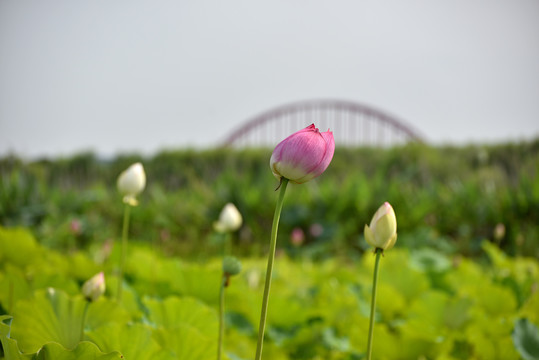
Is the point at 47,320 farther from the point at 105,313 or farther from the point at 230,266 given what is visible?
the point at 230,266

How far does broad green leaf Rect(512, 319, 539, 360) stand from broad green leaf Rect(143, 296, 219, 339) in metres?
0.29

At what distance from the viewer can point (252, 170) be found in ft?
15.9

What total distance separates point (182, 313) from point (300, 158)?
0.77 ft

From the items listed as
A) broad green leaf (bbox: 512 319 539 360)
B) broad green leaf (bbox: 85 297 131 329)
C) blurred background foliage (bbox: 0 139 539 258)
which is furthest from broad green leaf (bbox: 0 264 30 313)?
blurred background foliage (bbox: 0 139 539 258)

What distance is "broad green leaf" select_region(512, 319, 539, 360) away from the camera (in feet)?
1.47

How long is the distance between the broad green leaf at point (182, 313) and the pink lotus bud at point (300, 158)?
8.0 inches

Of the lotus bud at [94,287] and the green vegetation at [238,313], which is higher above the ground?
the lotus bud at [94,287]

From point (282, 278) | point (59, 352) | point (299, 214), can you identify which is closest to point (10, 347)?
point (59, 352)

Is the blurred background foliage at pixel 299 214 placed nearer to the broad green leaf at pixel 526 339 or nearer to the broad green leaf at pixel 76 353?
the broad green leaf at pixel 526 339

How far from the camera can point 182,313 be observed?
0.45m

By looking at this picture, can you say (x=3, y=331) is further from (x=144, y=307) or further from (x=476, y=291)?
(x=476, y=291)

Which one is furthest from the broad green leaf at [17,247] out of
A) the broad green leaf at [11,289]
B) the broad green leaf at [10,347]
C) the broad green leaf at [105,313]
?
the broad green leaf at [10,347]

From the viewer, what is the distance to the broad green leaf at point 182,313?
1.44ft

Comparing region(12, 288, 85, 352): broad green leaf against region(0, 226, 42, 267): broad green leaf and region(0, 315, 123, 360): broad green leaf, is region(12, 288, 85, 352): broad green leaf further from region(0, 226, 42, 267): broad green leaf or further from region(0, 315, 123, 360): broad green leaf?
region(0, 226, 42, 267): broad green leaf
